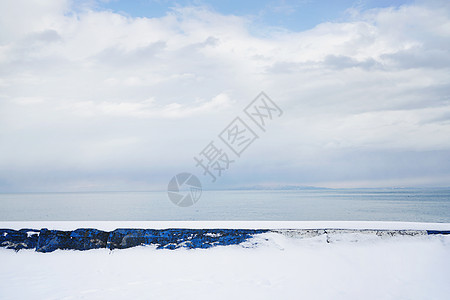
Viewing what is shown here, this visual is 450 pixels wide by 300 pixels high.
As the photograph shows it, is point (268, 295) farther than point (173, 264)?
No

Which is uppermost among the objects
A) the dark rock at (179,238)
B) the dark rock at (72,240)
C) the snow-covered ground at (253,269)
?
the dark rock at (72,240)

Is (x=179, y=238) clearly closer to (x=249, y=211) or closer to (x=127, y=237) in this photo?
(x=127, y=237)

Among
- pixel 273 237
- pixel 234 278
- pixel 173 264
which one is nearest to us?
pixel 234 278

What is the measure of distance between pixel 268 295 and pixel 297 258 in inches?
47.8

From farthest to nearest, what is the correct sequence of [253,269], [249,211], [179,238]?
[249,211], [179,238], [253,269]

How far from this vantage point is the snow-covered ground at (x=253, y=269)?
3.09m

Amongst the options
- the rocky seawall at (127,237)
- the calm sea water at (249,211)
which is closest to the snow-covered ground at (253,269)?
the rocky seawall at (127,237)

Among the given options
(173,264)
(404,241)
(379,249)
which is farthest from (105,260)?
(404,241)

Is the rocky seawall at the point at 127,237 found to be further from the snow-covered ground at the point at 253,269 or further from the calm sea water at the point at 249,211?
the calm sea water at the point at 249,211

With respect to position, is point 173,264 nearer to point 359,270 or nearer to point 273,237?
point 273,237

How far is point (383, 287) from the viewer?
124 inches

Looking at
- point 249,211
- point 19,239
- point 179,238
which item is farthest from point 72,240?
point 249,211

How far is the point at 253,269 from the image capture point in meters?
3.81

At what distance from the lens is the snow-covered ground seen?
309cm
